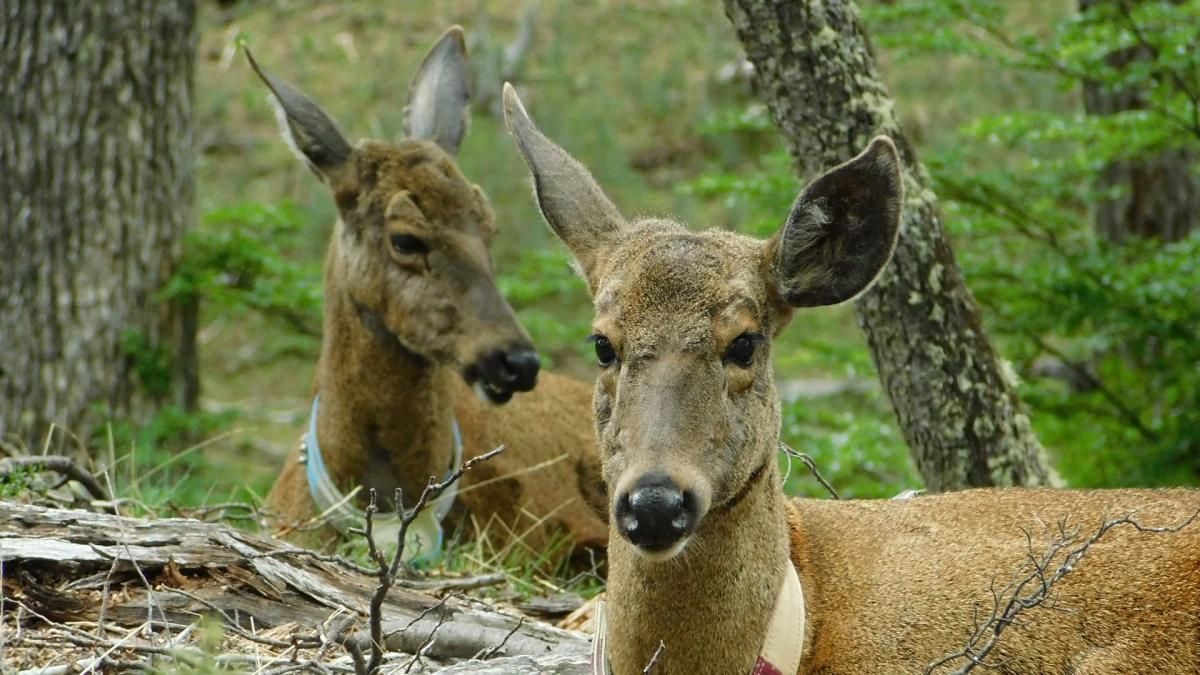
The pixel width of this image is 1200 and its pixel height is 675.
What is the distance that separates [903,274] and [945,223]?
5.57ft

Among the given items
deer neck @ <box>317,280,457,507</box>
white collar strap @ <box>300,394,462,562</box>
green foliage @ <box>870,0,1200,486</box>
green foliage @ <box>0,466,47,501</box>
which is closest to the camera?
green foliage @ <box>0,466,47,501</box>

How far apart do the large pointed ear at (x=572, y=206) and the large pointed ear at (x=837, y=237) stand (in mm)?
645

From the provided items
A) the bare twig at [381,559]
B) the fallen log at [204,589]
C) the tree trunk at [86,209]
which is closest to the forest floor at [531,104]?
the tree trunk at [86,209]

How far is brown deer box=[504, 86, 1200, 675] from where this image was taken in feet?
14.4

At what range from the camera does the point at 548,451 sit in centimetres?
838

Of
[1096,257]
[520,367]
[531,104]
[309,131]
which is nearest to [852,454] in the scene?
[1096,257]

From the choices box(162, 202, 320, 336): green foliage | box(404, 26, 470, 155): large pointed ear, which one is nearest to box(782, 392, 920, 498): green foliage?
box(404, 26, 470, 155): large pointed ear

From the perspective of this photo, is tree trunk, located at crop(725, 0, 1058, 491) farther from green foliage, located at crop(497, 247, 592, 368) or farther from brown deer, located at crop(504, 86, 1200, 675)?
green foliage, located at crop(497, 247, 592, 368)

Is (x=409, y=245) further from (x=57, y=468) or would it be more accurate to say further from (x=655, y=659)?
(x=655, y=659)

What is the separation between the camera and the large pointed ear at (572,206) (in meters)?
5.05

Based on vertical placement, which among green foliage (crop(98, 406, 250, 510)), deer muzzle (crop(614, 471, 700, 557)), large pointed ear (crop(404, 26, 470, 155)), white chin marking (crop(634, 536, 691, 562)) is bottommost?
green foliage (crop(98, 406, 250, 510))

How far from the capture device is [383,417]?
7.45 metres

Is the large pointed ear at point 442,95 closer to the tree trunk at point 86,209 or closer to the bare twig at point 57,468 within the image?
the tree trunk at point 86,209

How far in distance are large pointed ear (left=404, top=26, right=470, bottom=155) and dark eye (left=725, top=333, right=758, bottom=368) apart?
4049 mm
